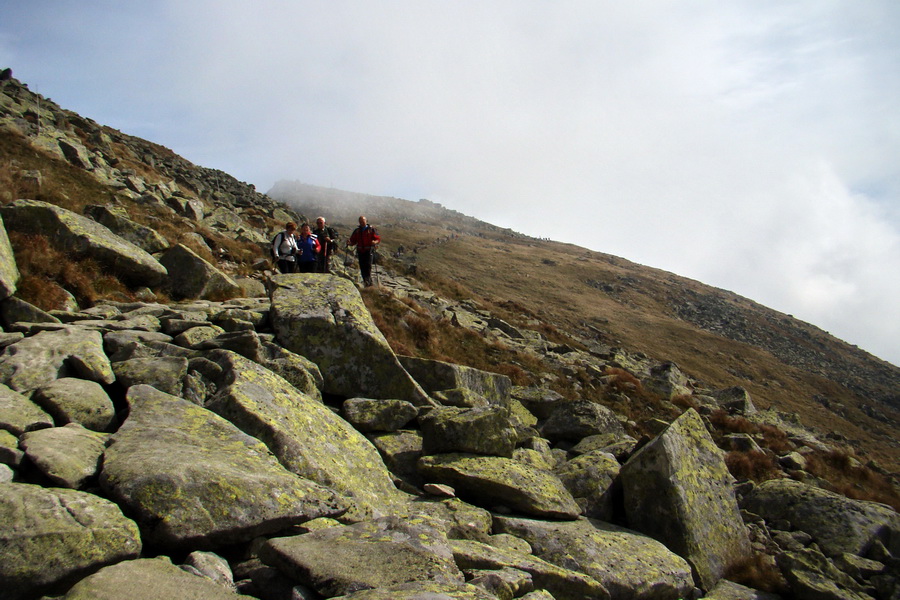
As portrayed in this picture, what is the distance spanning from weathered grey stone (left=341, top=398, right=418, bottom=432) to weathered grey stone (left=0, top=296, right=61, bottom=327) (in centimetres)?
490

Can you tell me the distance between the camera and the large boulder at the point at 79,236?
11.4 meters

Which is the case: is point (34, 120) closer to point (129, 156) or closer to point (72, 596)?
point (129, 156)

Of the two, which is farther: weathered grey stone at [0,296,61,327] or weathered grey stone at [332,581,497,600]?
weathered grey stone at [0,296,61,327]

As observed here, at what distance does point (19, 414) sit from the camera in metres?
4.98

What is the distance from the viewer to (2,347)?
6492mm

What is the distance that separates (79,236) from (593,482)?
12.7 metres

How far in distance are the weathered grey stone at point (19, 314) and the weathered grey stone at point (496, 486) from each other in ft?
21.3

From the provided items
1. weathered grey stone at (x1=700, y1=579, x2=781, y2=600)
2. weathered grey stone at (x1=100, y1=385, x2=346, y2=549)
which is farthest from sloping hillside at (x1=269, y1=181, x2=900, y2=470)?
weathered grey stone at (x1=100, y1=385, x2=346, y2=549)

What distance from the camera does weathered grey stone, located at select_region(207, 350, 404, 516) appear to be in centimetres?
623

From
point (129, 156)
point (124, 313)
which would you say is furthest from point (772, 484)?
point (129, 156)

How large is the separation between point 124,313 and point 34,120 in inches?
1014

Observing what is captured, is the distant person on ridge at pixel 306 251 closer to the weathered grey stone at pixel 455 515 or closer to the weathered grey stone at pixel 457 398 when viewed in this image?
the weathered grey stone at pixel 457 398

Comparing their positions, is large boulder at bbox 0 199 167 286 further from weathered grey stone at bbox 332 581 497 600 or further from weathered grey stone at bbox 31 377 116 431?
weathered grey stone at bbox 332 581 497 600

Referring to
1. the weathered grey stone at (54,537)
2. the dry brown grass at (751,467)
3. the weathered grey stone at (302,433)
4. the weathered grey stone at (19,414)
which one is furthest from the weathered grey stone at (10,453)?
the dry brown grass at (751,467)
